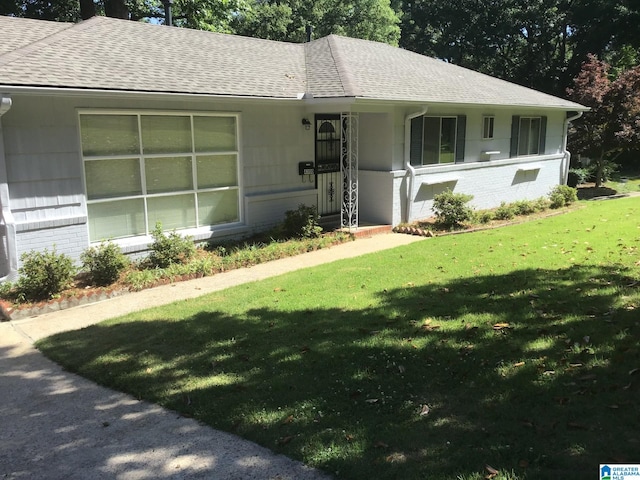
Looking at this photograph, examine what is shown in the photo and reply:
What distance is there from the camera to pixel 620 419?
3484 millimetres

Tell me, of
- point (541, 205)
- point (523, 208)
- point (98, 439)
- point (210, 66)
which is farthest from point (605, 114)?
point (98, 439)

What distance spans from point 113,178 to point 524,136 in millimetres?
13649

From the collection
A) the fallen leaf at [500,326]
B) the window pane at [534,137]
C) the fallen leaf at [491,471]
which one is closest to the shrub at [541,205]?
the window pane at [534,137]

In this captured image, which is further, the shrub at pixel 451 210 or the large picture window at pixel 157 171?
the shrub at pixel 451 210

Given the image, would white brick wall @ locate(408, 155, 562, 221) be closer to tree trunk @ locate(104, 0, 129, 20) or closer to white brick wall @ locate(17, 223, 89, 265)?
Result: white brick wall @ locate(17, 223, 89, 265)

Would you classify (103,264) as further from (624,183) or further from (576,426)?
(624,183)

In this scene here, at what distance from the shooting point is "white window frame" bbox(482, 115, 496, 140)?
51.5 feet

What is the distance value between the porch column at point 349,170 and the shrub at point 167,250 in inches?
158

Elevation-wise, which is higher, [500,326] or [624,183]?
[500,326]

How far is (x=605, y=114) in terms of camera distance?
65.2 ft

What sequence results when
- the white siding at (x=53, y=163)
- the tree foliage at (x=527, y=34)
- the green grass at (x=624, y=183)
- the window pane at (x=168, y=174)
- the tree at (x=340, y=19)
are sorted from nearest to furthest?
the white siding at (x=53, y=163) → the window pane at (x=168, y=174) → the green grass at (x=624, y=183) → the tree foliage at (x=527, y=34) → the tree at (x=340, y=19)

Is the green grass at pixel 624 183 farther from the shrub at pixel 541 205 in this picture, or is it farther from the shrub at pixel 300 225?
the shrub at pixel 300 225

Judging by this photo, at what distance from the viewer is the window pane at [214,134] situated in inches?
408

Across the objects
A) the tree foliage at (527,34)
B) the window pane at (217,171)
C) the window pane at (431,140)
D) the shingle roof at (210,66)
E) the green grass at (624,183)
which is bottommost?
the green grass at (624,183)
